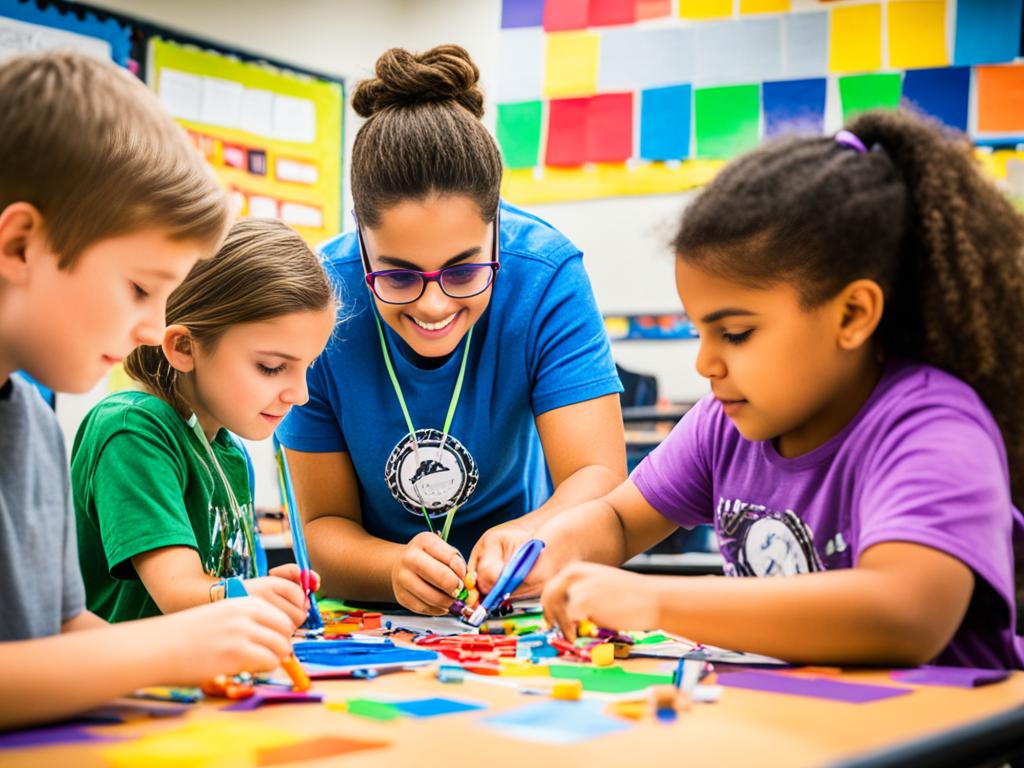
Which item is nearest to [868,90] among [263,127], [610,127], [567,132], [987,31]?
[987,31]

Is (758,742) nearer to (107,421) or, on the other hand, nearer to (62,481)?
(62,481)

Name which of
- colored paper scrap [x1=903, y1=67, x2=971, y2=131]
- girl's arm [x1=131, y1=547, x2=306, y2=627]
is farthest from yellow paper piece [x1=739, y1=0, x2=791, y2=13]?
girl's arm [x1=131, y1=547, x2=306, y2=627]

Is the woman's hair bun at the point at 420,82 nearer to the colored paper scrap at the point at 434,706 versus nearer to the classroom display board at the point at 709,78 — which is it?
the colored paper scrap at the point at 434,706

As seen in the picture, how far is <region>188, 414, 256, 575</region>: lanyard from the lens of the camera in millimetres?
1315

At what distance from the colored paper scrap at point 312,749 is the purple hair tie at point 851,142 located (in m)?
0.76

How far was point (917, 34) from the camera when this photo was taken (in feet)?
11.6

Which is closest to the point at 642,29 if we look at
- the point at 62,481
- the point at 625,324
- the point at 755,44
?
the point at 755,44

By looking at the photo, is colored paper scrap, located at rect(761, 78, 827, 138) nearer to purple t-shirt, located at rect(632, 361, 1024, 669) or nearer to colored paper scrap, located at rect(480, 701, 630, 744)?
purple t-shirt, located at rect(632, 361, 1024, 669)

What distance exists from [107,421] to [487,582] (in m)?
0.48

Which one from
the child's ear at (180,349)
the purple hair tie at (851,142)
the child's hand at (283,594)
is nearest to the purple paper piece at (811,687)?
the child's hand at (283,594)

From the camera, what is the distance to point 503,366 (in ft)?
4.99

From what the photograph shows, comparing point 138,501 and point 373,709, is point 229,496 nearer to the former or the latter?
point 138,501

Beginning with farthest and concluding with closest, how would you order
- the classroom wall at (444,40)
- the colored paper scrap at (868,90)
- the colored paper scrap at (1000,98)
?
the classroom wall at (444,40) → the colored paper scrap at (868,90) → the colored paper scrap at (1000,98)

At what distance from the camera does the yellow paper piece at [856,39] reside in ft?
11.8
